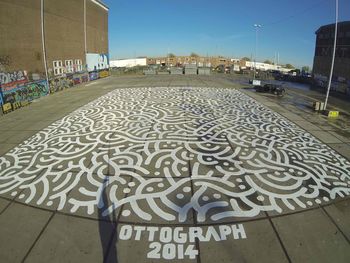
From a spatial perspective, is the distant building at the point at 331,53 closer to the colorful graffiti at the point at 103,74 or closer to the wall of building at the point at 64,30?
the wall of building at the point at 64,30

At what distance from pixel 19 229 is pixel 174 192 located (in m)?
3.97

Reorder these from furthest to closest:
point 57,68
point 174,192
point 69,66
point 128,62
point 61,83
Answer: point 128,62 → point 69,66 → point 61,83 → point 57,68 → point 174,192

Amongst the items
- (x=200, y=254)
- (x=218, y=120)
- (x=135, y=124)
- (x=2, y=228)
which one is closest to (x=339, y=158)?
(x=218, y=120)

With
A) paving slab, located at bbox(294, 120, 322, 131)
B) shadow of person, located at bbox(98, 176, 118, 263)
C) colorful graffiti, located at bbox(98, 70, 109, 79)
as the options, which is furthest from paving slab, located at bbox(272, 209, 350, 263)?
colorful graffiti, located at bbox(98, 70, 109, 79)

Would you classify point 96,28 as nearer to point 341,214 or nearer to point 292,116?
point 292,116

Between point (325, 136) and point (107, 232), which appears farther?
point (325, 136)

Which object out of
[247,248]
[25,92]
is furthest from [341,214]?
[25,92]

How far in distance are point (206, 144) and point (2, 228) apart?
304 inches

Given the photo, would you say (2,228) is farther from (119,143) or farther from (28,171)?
(119,143)

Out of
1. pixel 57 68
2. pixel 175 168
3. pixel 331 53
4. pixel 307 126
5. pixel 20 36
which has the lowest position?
pixel 175 168

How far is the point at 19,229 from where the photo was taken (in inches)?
238

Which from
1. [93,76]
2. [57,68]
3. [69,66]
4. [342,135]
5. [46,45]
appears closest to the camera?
[342,135]

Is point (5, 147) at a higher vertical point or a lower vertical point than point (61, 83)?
lower

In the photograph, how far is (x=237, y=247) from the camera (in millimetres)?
5516
